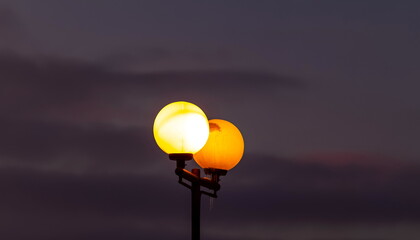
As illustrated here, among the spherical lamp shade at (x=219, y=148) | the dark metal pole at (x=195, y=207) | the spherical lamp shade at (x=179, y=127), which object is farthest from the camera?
the spherical lamp shade at (x=219, y=148)

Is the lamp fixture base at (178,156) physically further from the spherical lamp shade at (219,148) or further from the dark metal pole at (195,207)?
the spherical lamp shade at (219,148)

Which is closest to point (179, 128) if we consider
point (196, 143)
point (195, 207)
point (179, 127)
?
point (179, 127)

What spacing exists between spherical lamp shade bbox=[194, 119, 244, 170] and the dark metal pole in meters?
0.40

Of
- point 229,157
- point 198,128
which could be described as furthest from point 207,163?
point 198,128

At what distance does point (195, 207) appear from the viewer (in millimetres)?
10359

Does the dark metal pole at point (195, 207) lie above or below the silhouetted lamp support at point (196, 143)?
below

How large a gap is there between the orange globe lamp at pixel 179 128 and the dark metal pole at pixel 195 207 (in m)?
0.51

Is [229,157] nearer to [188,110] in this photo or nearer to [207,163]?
[207,163]

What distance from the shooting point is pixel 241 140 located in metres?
11.1

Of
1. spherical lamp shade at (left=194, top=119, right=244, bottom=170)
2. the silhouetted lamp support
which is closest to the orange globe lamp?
the silhouetted lamp support

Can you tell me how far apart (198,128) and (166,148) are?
44cm

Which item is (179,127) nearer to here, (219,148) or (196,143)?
(196,143)

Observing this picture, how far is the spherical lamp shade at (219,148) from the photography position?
10.9 m

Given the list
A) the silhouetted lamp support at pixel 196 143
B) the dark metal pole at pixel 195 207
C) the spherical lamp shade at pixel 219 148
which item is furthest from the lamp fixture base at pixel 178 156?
the spherical lamp shade at pixel 219 148
